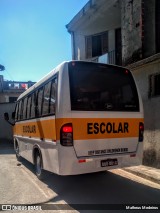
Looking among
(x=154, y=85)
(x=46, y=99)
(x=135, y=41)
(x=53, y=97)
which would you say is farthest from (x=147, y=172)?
(x=135, y=41)

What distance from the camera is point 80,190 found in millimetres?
7285

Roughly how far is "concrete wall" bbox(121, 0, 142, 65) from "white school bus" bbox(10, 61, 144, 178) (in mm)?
4780

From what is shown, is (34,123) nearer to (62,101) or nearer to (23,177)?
(23,177)

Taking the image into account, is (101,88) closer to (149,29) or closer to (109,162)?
(109,162)

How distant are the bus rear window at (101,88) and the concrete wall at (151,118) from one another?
2.95m

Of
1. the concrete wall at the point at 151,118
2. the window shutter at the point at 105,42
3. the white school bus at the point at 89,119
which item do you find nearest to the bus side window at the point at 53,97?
the white school bus at the point at 89,119

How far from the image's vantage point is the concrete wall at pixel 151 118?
9.69m

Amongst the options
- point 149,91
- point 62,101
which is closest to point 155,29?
point 149,91

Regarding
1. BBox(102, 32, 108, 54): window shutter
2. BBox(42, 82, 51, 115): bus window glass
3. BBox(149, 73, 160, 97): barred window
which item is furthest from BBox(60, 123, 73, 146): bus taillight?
BBox(102, 32, 108, 54): window shutter

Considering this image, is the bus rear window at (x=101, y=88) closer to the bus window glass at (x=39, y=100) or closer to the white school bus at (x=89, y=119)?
the white school bus at (x=89, y=119)

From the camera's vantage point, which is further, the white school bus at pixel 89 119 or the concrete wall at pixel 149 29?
the concrete wall at pixel 149 29

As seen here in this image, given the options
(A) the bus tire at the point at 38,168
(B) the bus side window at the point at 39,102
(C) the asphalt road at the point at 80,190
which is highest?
(B) the bus side window at the point at 39,102

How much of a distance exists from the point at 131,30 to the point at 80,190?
23.2 ft

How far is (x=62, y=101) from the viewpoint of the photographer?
6.05 meters
